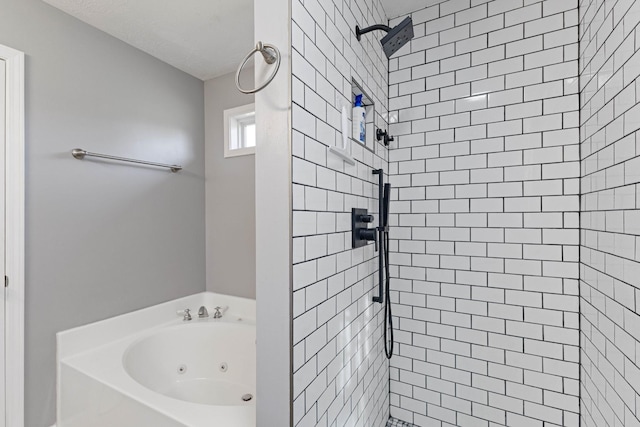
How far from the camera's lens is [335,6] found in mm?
1222

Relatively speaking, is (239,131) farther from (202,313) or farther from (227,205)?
(202,313)

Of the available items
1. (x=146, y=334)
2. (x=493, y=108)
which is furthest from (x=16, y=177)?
(x=493, y=108)

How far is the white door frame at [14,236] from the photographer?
161 centimetres

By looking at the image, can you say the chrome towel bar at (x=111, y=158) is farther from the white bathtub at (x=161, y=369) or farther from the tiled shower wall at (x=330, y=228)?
the tiled shower wall at (x=330, y=228)

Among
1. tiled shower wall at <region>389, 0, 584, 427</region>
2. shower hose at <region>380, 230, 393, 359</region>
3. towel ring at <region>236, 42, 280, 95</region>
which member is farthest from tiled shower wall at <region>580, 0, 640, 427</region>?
towel ring at <region>236, 42, 280, 95</region>

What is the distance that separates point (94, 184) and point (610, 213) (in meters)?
2.69

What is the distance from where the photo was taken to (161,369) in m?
2.16

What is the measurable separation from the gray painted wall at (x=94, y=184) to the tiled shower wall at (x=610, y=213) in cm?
263

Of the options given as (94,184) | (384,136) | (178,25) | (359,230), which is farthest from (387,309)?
(178,25)

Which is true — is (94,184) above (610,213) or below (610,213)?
above

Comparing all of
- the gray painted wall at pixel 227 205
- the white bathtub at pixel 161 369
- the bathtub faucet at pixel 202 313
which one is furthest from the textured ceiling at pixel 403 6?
the bathtub faucet at pixel 202 313

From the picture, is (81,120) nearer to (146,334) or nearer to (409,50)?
(146,334)

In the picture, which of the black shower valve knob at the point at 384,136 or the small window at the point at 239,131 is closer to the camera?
the black shower valve knob at the point at 384,136

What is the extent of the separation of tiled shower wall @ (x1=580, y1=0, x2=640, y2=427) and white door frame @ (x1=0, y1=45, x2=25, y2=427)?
266 centimetres
